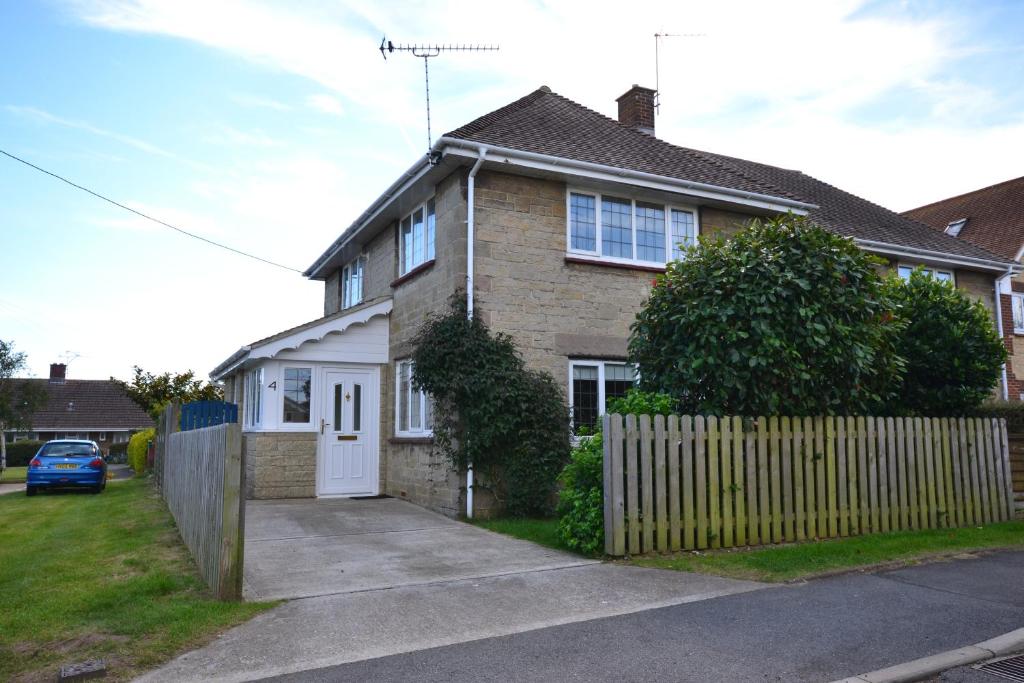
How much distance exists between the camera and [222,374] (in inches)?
690

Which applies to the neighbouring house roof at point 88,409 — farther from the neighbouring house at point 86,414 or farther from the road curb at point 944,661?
the road curb at point 944,661

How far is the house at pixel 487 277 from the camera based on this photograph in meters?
11.8

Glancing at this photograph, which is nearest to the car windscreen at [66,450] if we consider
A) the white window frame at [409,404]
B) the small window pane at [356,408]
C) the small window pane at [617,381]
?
the small window pane at [356,408]

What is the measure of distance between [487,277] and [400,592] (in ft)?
19.6

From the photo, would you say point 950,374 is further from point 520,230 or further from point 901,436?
point 520,230

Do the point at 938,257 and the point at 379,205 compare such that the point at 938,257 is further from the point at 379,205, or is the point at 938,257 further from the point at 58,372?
the point at 58,372

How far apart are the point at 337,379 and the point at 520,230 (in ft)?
15.1

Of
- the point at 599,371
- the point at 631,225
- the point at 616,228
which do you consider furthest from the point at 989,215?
the point at 599,371

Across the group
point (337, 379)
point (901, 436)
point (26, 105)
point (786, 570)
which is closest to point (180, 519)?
point (337, 379)

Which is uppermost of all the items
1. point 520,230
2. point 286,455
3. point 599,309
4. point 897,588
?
point 520,230

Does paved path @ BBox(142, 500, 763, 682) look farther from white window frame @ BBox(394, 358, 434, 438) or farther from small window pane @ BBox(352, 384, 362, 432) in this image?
small window pane @ BBox(352, 384, 362, 432)

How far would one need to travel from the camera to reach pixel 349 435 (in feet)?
46.2

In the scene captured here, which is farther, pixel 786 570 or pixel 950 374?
pixel 950 374

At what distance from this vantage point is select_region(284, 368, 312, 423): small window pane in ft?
44.9
